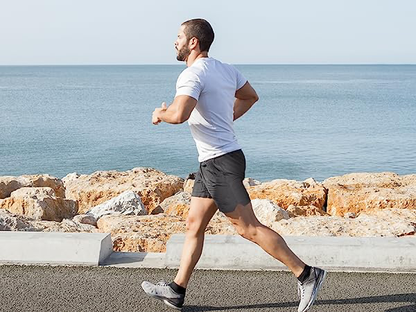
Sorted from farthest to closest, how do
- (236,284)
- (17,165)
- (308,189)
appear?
(17,165)
(308,189)
(236,284)

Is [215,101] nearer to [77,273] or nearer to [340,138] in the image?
[77,273]

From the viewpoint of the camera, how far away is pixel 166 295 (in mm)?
4816

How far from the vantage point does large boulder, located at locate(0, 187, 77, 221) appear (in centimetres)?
916

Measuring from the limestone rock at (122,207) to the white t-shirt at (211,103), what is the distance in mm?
5360

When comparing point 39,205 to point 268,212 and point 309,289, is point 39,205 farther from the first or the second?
point 309,289

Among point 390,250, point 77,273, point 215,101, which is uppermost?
point 215,101

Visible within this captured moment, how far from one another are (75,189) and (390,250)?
25.1 ft

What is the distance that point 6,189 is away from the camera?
11703 millimetres

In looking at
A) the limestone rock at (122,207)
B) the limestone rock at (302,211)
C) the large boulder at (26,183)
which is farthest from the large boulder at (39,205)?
the limestone rock at (302,211)

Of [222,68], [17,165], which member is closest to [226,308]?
[222,68]

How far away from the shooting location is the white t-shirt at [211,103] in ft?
14.3
